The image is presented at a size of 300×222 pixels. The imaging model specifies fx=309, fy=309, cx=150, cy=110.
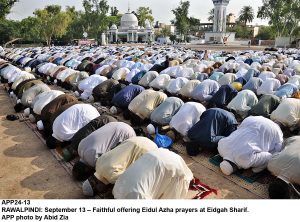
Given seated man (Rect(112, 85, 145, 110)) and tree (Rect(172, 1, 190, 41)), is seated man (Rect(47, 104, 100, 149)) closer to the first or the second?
seated man (Rect(112, 85, 145, 110))

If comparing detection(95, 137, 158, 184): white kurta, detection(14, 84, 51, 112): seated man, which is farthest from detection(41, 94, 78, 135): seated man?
detection(95, 137, 158, 184): white kurta

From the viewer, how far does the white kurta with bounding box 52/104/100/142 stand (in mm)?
6734

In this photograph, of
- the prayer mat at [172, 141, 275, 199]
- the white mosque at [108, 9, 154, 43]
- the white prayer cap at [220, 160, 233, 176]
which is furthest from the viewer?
the white mosque at [108, 9, 154, 43]

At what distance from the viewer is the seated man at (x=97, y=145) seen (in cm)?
531

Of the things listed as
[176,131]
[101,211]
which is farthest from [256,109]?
[101,211]

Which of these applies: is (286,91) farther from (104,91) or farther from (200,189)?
(104,91)

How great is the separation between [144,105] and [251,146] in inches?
137

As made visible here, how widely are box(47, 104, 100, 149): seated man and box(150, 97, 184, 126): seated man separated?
1.56 metres

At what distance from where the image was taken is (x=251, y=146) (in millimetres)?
5348

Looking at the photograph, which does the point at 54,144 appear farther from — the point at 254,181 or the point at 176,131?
the point at 254,181

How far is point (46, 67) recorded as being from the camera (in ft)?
53.6

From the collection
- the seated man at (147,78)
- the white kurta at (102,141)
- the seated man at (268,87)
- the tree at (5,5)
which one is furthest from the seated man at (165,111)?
the tree at (5,5)

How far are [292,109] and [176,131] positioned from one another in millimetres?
2666

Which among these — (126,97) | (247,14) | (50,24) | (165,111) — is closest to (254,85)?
(165,111)
